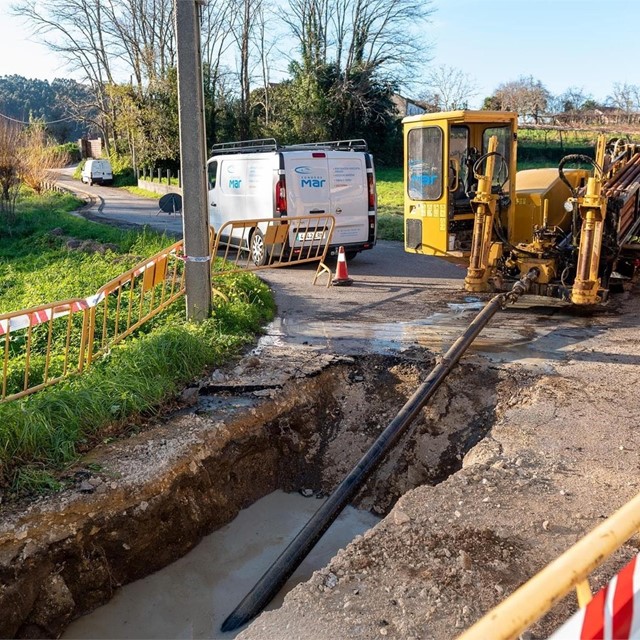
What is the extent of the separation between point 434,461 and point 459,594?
254 cm

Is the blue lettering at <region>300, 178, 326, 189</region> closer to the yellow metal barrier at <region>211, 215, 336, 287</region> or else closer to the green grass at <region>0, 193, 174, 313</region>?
the yellow metal barrier at <region>211, 215, 336, 287</region>

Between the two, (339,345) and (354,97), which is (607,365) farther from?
(354,97)

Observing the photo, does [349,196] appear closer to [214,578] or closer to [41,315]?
[41,315]

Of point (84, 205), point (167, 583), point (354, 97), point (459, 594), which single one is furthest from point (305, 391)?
point (354, 97)

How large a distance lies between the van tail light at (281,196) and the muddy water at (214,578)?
661 centimetres

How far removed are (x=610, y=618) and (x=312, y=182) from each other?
1054 centimetres

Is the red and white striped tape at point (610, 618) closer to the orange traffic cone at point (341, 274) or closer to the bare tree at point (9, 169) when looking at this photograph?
the orange traffic cone at point (341, 274)

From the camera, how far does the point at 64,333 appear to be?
7.85 metres

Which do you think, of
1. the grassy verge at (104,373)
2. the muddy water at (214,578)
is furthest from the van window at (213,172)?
the muddy water at (214,578)

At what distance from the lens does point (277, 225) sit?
10.7 metres

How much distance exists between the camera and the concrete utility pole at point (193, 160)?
6.98m

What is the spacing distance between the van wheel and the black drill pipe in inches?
218

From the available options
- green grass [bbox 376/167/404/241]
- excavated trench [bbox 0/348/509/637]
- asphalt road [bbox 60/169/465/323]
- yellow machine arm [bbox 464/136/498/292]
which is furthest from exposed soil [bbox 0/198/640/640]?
green grass [bbox 376/167/404/241]

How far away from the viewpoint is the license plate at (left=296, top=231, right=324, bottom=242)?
11.3 metres
